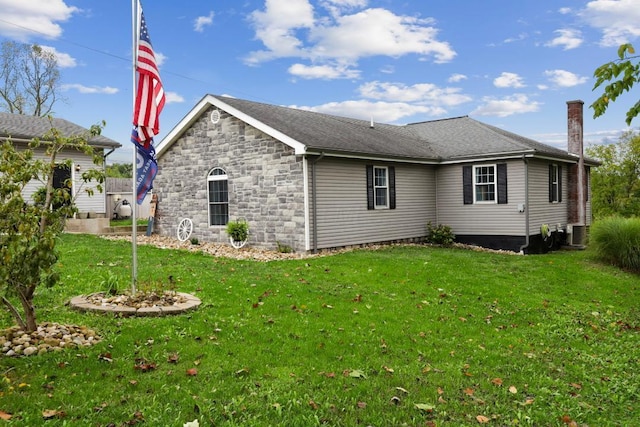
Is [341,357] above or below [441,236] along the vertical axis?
below

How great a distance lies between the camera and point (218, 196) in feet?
51.6

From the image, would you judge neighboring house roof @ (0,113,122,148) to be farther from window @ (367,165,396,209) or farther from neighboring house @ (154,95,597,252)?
window @ (367,165,396,209)

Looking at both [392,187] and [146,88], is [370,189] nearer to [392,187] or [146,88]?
[392,187]

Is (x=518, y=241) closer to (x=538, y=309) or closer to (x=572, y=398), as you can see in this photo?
(x=538, y=309)

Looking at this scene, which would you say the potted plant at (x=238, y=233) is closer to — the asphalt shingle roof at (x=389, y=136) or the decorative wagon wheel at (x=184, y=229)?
the decorative wagon wheel at (x=184, y=229)

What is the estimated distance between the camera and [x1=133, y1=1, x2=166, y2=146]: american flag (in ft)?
21.8

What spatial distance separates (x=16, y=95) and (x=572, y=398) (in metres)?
38.3

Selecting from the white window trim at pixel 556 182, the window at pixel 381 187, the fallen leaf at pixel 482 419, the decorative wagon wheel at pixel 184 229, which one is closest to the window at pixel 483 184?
the window at pixel 381 187

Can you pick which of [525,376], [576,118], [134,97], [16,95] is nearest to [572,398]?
[525,376]

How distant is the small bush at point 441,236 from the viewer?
1731 centimetres

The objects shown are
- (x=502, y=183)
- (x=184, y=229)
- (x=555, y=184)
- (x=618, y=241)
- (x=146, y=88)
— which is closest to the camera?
(x=146, y=88)

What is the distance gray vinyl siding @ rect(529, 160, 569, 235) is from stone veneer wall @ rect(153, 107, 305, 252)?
816 centimetres

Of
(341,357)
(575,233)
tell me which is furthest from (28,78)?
(341,357)

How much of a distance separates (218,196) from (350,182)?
4.21 meters
